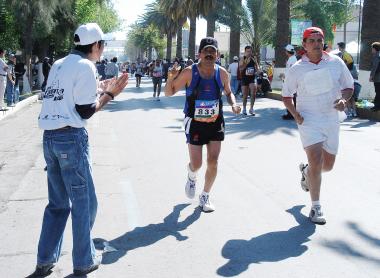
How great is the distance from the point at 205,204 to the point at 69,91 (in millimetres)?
2536

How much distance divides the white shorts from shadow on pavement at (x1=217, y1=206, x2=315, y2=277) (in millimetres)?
817

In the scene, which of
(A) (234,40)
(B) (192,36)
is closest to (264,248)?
(A) (234,40)

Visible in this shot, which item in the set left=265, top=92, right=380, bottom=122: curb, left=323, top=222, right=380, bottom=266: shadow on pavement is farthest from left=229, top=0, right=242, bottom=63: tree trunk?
left=323, top=222, right=380, bottom=266: shadow on pavement

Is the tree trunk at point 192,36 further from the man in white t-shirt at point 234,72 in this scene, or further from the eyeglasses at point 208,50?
the eyeglasses at point 208,50

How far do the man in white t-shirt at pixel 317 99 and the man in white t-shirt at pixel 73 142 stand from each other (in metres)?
2.11

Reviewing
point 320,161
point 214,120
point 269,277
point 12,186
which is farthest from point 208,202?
point 12,186

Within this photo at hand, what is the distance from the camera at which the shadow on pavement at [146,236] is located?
4477 mm

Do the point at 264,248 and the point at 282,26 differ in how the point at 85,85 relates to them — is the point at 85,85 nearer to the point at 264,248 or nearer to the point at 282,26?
the point at 264,248

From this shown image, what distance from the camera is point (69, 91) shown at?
11.7 ft

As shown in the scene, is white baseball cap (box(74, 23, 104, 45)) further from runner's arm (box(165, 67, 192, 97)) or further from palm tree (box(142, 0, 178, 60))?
palm tree (box(142, 0, 178, 60))

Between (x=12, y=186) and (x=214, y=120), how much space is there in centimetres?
289

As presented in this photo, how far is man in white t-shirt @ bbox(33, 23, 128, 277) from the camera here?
11.8 feet

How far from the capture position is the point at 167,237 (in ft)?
16.0

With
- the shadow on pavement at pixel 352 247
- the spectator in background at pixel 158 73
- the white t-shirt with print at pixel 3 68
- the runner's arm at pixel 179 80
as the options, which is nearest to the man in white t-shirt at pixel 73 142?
the runner's arm at pixel 179 80
